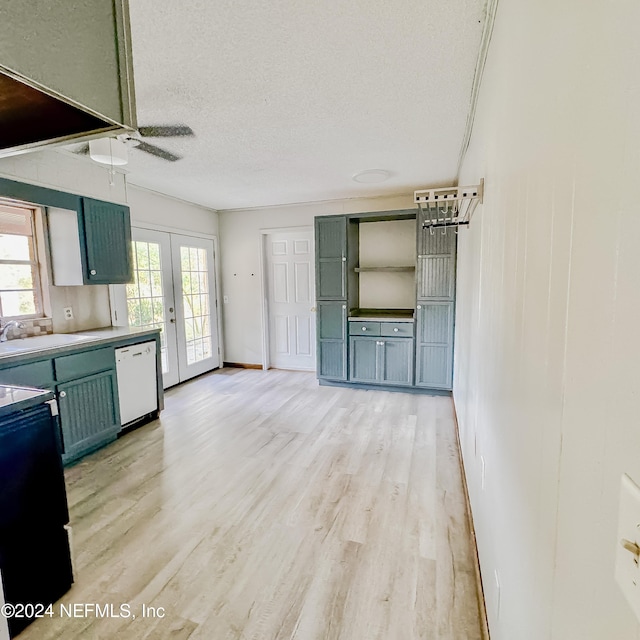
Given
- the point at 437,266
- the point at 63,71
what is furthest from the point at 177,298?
the point at 63,71

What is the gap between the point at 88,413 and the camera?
280 centimetres

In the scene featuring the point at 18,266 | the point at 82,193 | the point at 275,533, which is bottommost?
the point at 275,533

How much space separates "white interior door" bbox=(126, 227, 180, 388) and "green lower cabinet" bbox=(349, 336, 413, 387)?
7.76ft

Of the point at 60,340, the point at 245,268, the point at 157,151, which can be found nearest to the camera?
the point at 60,340

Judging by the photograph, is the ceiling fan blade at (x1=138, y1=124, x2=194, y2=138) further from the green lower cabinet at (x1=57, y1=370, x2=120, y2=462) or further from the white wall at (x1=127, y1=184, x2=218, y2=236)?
the green lower cabinet at (x1=57, y1=370, x2=120, y2=462)

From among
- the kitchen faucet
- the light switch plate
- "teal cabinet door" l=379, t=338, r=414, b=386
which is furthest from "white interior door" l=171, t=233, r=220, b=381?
the light switch plate

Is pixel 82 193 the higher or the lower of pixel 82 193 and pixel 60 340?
the higher

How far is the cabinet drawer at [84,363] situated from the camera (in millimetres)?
2584

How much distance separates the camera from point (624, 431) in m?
0.40

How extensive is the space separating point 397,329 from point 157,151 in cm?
303

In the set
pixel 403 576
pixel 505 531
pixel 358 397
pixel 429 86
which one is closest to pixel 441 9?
pixel 429 86

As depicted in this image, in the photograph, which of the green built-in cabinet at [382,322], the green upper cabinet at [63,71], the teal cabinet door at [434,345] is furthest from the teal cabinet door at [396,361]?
the green upper cabinet at [63,71]

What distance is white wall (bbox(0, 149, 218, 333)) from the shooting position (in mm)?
2797

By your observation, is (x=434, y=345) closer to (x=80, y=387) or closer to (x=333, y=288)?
(x=333, y=288)
